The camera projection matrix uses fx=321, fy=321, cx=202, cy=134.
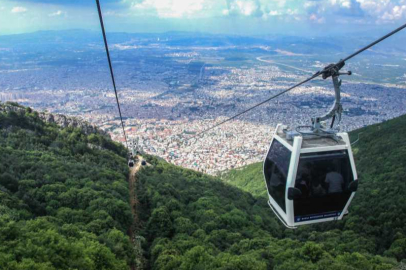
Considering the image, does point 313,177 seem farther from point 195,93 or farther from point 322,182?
point 195,93

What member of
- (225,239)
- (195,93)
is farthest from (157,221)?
(195,93)

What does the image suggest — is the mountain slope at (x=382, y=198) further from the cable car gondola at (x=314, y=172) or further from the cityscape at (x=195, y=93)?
the cityscape at (x=195, y=93)

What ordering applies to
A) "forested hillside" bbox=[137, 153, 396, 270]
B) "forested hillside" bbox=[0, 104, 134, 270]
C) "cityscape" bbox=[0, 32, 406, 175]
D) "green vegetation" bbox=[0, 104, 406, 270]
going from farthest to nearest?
"cityscape" bbox=[0, 32, 406, 175] → "forested hillside" bbox=[137, 153, 396, 270] → "green vegetation" bbox=[0, 104, 406, 270] → "forested hillside" bbox=[0, 104, 134, 270]

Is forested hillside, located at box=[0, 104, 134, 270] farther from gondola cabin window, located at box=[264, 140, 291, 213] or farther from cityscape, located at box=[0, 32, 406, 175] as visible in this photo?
cityscape, located at box=[0, 32, 406, 175]

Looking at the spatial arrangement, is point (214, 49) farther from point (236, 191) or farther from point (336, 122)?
point (336, 122)

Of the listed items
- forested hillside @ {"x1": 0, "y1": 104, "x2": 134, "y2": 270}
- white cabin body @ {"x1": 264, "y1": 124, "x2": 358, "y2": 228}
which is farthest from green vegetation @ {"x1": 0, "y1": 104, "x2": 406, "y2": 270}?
white cabin body @ {"x1": 264, "y1": 124, "x2": 358, "y2": 228}

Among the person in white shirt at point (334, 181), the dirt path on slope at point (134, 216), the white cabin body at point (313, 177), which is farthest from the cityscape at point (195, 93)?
the person in white shirt at point (334, 181)
